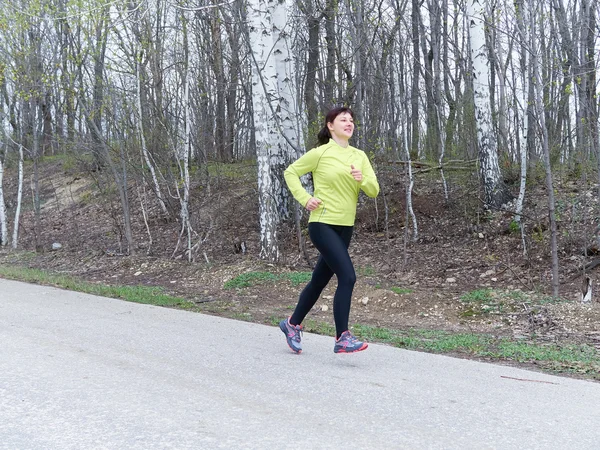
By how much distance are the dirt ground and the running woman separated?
289 centimetres

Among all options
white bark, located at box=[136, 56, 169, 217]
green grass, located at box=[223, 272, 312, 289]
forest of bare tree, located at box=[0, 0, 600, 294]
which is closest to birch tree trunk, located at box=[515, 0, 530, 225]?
forest of bare tree, located at box=[0, 0, 600, 294]

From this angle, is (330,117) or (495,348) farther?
(495,348)

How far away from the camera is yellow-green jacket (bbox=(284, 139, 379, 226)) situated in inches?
205

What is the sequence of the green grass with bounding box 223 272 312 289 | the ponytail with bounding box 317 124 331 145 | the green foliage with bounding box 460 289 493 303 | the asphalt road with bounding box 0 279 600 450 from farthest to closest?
the green grass with bounding box 223 272 312 289 < the green foliage with bounding box 460 289 493 303 < the ponytail with bounding box 317 124 331 145 < the asphalt road with bounding box 0 279 600 450

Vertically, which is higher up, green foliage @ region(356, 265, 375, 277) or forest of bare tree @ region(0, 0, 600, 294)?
forest of bare tree @ region(0, 0, 600, 294)

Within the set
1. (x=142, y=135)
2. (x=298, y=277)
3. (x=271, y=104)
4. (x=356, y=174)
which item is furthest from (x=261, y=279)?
(x=356, y=174)

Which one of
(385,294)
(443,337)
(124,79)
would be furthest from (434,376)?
(124,79)

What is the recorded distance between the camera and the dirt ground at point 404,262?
27.2 ft

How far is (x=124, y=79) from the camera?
1641 centimetres

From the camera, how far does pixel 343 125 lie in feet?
17.5

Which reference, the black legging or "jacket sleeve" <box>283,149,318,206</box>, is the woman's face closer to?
"jacket sleeve" <box>283,149,318,206</box>

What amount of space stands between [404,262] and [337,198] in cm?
649

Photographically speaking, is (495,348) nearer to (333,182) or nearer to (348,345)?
(348,345)

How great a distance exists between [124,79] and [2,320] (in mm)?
10660
